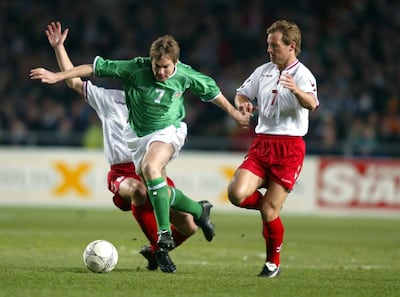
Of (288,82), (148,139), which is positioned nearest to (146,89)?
(148,139)

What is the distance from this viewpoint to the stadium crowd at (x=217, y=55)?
2136 centimetres

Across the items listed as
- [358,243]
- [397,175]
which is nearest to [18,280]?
[358,243]

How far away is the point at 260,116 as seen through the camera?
938 cm

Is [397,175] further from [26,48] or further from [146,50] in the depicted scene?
[26,48]

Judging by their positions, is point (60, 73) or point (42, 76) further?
point (60, 73)

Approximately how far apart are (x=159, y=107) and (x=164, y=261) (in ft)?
4.68

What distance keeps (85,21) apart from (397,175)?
864cm

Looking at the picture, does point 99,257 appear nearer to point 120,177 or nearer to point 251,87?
point 120,177

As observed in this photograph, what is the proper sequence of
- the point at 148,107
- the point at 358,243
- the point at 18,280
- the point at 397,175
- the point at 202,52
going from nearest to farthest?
the point at 18,280 → the point at 148,107 → the point at 358,243 → the point at 397,175 → the point at 202,52

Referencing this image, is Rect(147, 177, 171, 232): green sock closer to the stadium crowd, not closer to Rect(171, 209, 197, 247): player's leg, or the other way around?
Rect(171, 209, 197, 247): player's leg

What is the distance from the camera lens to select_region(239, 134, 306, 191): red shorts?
30.2 feet

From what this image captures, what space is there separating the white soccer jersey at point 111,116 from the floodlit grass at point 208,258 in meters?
1.02

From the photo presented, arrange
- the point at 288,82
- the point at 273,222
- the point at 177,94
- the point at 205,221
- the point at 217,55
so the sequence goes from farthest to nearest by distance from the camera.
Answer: the point at 217,55 < the point at 205,221 < the point at 177,94 < the point at 273,222 < the point at 288,82

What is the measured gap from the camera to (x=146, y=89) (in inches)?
364
